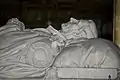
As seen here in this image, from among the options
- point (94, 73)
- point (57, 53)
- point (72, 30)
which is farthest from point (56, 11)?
point (94, 73)

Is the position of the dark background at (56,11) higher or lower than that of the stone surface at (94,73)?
higher

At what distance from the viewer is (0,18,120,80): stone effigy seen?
1543 millimetres

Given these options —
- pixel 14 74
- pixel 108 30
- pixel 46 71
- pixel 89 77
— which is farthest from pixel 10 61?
pixel 108 30

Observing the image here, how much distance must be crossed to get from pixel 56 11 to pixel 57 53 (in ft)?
4.45

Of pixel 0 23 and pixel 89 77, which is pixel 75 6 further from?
pixel 89 77

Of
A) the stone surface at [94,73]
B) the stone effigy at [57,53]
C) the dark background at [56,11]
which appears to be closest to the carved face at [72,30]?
the stone effigy at [57,53]

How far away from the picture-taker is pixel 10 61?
1.68 m

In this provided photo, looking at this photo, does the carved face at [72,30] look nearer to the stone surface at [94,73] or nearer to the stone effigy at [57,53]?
the stone effigy at [57,53]

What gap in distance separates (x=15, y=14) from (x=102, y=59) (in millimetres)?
1718

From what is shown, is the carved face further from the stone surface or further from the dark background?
the dark background

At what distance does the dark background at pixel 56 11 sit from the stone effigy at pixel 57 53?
1099mm

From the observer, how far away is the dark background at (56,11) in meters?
2.95

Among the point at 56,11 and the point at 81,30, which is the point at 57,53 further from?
the point at 56,11

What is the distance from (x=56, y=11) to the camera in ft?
9.73
